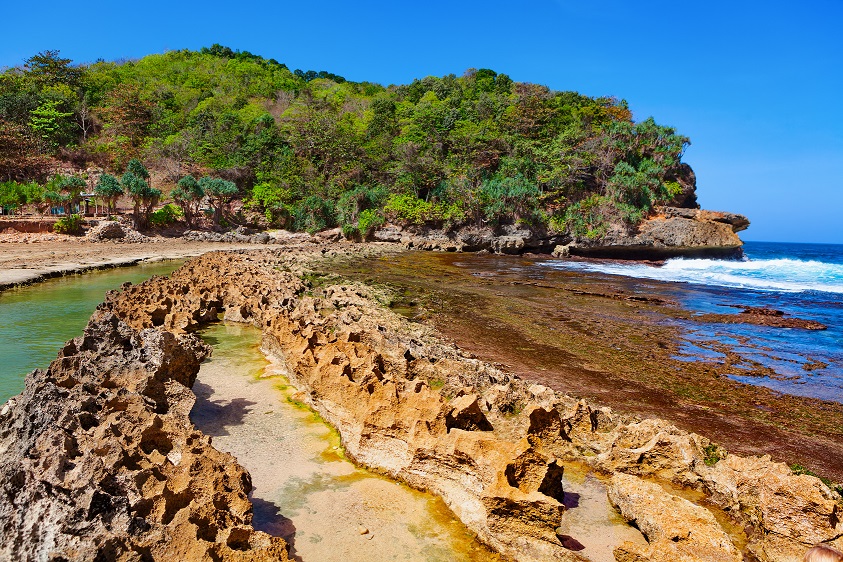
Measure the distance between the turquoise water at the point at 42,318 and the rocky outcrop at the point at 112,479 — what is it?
3.87 metres

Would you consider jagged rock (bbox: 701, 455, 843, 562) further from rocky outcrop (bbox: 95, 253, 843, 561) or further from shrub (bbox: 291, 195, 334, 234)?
shrub (bbox: 291, 195, 334, 234)

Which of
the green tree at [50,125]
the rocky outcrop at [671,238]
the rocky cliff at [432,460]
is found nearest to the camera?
the rocky cliff at [432,460]

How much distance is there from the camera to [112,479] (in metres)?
4.20

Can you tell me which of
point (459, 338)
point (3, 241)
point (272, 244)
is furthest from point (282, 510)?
point (272, 244)

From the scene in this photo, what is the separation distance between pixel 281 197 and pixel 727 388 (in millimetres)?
51974

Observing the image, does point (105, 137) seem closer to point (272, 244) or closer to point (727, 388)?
point (272, 244)

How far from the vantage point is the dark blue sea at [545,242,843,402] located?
12.3 m

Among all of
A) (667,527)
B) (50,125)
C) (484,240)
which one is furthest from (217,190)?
(667,527)

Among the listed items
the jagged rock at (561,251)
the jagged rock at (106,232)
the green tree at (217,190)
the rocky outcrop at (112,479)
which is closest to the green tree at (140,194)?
the jagged rock at (106,232)

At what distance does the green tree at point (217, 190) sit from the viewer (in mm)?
48312

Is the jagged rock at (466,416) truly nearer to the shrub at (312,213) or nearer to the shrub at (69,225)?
the shrub at (69,225)

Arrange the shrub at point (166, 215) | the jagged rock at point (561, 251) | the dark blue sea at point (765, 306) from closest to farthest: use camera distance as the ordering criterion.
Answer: the dark blue sea at point (765, 306) → the shrub at point (166, 215) → the jagged rock at point (561, 251)

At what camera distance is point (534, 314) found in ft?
61.6

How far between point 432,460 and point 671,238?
168ft
